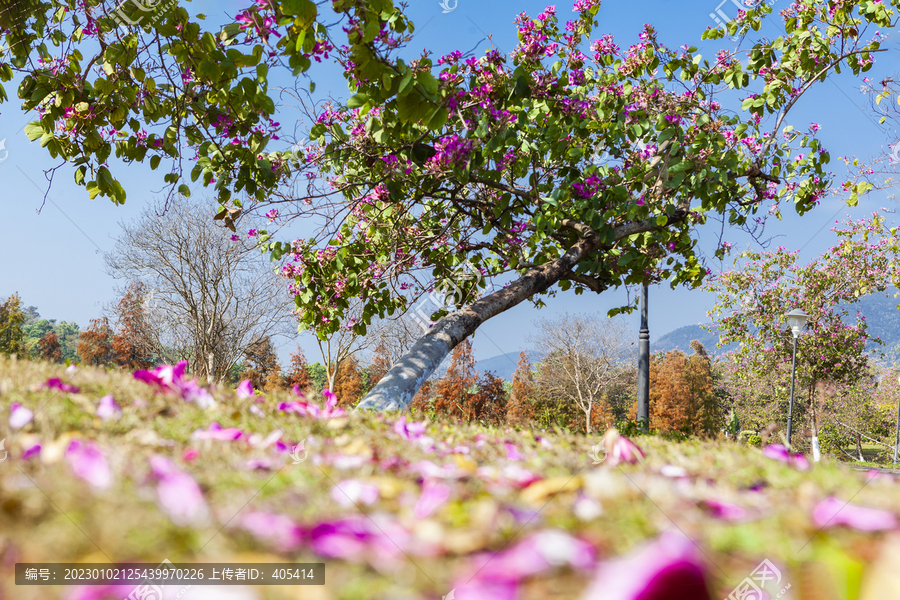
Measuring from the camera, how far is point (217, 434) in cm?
166

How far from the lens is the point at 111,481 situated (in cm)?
109

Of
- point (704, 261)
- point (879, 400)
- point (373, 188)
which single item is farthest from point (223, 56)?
point (879, 400)

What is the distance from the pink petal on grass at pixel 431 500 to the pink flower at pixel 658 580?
1.30ft

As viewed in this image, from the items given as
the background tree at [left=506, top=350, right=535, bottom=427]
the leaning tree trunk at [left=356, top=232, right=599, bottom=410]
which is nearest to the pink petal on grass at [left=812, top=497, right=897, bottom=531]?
the leaning tree trunk at [left=356, top=232, right=599, bottom=410]

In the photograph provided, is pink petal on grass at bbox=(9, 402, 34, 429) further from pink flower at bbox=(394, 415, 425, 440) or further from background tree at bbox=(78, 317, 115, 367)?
background tree at bbox=(78, 317, 115, 367)

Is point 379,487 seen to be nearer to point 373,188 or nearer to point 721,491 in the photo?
point 721,491

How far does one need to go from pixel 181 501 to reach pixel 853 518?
4.40ft

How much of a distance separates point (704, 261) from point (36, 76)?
8475mm

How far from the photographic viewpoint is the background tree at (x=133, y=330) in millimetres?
20438

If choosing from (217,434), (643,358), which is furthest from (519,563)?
(643,358)

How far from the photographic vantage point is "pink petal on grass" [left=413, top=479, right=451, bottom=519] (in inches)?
42.1

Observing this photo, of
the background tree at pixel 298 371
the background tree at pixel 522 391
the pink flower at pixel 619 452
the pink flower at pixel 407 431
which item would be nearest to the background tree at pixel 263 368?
the background tree at pixel 298 371

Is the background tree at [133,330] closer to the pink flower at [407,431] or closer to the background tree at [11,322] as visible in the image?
the background tree at [11,322]

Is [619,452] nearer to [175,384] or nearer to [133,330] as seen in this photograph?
[175,384]
